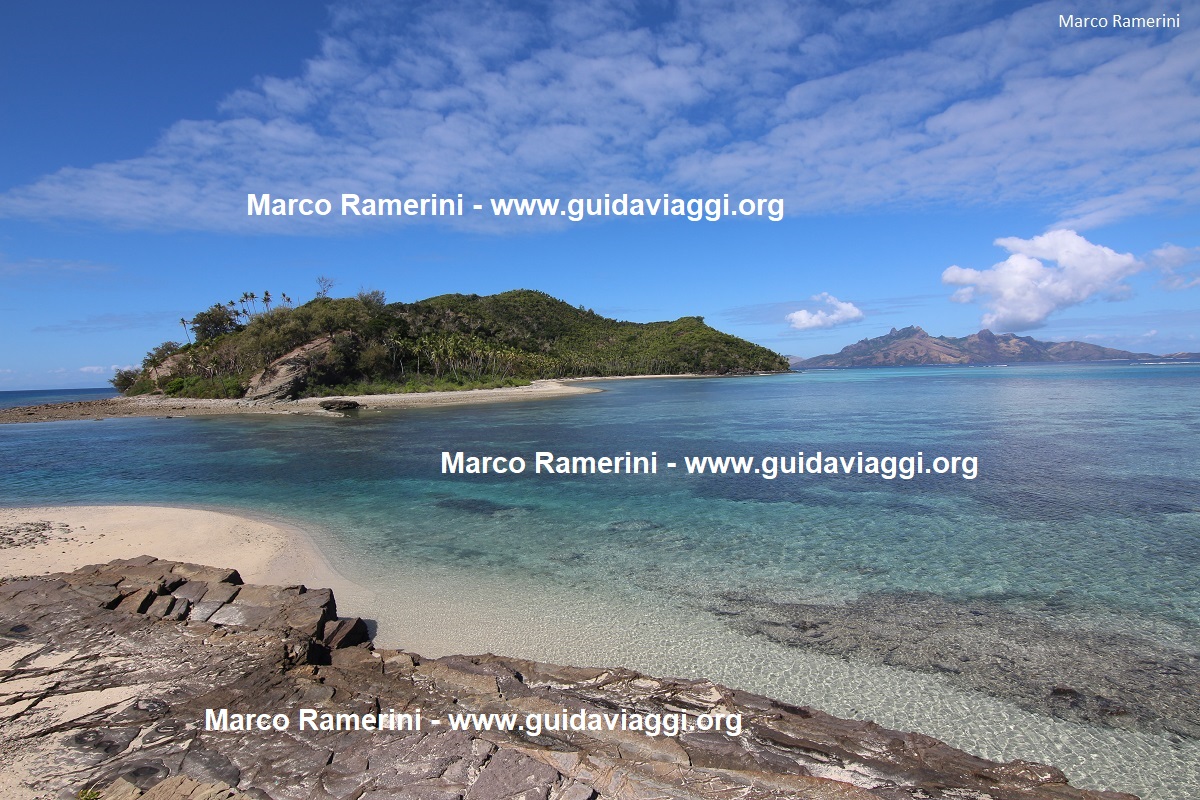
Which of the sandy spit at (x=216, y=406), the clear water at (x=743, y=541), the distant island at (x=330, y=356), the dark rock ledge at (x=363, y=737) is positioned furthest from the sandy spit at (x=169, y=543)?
the distant island at (x=330, y=356)

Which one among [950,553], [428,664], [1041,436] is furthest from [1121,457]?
[428,664]

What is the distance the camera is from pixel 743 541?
582 inches

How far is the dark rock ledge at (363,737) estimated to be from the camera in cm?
521

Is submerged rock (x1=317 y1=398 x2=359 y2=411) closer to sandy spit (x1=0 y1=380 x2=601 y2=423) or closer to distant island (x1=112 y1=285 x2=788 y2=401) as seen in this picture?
sandy spit (x1=0 y1=380 x2=601 y2=423)

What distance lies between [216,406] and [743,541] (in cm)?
7407

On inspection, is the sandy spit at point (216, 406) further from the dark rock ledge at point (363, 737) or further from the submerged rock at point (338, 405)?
the dark rock ledge at point (363, 737)

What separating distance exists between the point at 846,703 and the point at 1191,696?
4.53 meters

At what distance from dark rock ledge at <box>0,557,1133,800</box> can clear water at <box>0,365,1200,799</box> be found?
140 cm

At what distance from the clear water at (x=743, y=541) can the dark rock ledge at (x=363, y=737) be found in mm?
1397

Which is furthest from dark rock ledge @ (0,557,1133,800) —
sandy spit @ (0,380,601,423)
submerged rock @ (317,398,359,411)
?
submerged rock @ (317,398,359,411)

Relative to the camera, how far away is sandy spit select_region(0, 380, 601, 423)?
6134 cm

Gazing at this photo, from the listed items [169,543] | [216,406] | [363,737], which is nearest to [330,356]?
[216,406]

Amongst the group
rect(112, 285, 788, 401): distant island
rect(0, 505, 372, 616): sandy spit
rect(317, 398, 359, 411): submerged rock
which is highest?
rect(112, 285, 788, 401): distant island

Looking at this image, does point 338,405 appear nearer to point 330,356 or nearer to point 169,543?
point 330,356
